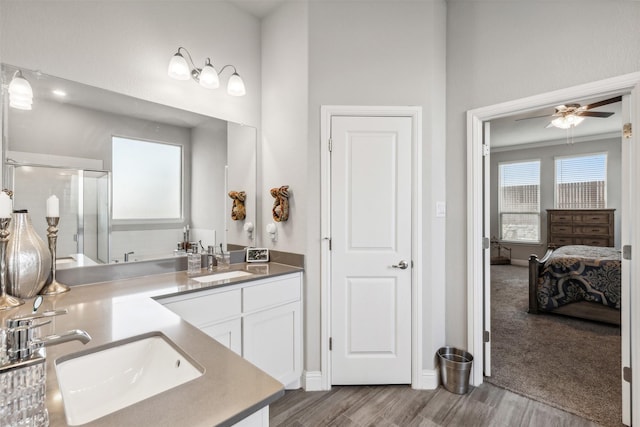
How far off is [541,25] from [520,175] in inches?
233

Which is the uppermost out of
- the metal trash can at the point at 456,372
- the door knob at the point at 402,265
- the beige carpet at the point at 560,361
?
the door knob at the point at 402,265

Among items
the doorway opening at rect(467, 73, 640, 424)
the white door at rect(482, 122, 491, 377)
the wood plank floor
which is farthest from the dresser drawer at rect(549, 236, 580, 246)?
the wood plank floor

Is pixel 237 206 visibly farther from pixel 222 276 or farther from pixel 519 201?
pixel 519 201

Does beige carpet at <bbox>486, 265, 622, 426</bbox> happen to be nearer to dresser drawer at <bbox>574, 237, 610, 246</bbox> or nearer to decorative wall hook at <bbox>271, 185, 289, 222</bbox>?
decorative wall hook at <bbox>271, 185, 289, 222</bbox>

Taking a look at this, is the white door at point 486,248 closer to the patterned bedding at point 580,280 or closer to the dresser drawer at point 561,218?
the patterned bedding at point 580,280

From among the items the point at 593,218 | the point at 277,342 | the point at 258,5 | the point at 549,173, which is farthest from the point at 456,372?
the point at 549,173

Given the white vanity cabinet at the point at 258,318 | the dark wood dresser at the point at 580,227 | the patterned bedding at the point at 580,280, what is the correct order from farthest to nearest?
the dark wood dresser at the point at 580,227 → the patterned bedding at the point at 580,280 → the white vanity cabinet at the point at 258,318

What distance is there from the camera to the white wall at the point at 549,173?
231 inches

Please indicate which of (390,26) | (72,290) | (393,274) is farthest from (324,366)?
(390,26)

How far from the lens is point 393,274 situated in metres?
2.36

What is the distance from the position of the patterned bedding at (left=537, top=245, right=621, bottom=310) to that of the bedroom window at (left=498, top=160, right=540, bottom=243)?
10.2 ft

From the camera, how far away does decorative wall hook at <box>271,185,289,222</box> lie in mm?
2480

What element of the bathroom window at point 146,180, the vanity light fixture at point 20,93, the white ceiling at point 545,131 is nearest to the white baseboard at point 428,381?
the bathroom window at point 146,180

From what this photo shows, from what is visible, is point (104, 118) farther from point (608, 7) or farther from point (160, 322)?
point (608, 7)
